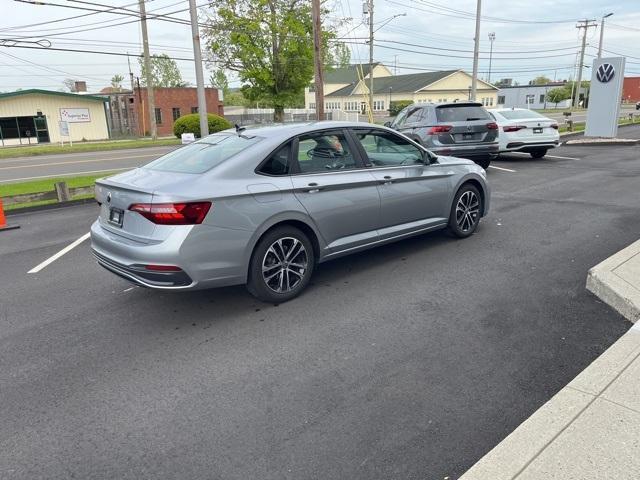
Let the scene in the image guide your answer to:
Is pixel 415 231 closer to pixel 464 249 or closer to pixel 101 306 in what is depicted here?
pixel 464 249

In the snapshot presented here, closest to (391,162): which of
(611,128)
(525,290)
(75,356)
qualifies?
(525,290)

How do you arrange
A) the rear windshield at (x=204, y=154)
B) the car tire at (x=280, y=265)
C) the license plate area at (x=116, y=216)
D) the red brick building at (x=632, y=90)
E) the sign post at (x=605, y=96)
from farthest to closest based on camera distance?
the red brick building at (x=632, y=90) < the sign post at (x=605, y=96) < the rear windshield at (x=204, y=154) < the car tire at (x=280, y=265) < the license plate area at (x=116, y=216)

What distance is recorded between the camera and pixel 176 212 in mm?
4051

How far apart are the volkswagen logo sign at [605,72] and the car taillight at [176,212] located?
791 inches

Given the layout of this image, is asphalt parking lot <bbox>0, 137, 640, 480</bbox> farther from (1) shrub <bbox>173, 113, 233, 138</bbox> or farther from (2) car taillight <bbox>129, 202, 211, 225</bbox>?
(1) shrub <bbox>173, 113, 233, 138</bbox>

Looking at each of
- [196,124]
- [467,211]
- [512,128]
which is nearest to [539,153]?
[512,128]

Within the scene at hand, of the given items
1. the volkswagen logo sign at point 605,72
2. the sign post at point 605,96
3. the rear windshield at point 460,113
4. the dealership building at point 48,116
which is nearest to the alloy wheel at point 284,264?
the rear windshield at point 460,113

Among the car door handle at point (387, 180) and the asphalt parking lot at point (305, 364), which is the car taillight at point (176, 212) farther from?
the car door handle at point (387, 180)

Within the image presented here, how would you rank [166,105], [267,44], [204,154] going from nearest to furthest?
[204,154] < [267,44] < [166,105]

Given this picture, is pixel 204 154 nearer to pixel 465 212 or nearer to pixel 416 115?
pixel 465 212

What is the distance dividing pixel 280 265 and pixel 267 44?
1349 inches

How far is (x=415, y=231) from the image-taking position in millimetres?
5922

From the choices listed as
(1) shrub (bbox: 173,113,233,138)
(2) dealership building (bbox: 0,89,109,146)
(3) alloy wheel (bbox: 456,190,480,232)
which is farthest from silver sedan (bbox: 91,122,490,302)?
(2) dealership building (bbox: 0,89,109,146)

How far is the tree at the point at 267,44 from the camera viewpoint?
115 feet
